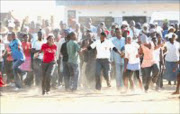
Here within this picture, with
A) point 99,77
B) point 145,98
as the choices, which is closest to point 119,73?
point 99,77

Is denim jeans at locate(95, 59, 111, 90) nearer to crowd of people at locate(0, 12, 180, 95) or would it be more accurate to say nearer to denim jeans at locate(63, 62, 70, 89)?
crowd of people at locate(0, 12, 180, 95)

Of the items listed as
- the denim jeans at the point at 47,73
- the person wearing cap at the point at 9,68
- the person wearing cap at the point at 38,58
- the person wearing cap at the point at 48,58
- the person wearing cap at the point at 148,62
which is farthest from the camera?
the person wearing cap at the point at 9,68

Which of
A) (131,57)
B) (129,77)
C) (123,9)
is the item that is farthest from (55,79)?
(123,9)

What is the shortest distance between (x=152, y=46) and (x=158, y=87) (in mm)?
1353

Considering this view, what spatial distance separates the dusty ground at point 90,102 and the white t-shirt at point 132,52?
91 cm

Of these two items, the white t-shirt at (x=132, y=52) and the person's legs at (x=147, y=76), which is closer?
the white t-shirt at (x=132, y=52)

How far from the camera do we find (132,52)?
44.3 feet

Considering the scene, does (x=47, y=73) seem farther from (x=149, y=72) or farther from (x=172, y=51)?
(x=172, y=51)

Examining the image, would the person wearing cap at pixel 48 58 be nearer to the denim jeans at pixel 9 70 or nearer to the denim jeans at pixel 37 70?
the denim jeans at pixel 37 70

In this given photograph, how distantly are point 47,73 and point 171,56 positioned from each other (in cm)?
441

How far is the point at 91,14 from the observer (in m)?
29.2

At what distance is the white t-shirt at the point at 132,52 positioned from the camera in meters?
13.5

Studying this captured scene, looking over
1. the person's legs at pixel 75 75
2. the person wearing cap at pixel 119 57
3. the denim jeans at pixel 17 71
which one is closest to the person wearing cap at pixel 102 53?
the person wearing cap at pixel 119 57

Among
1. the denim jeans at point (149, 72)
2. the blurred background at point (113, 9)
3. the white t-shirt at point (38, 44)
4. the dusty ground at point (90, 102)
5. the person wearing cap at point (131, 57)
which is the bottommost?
the dusty ground at point (90, 102)
